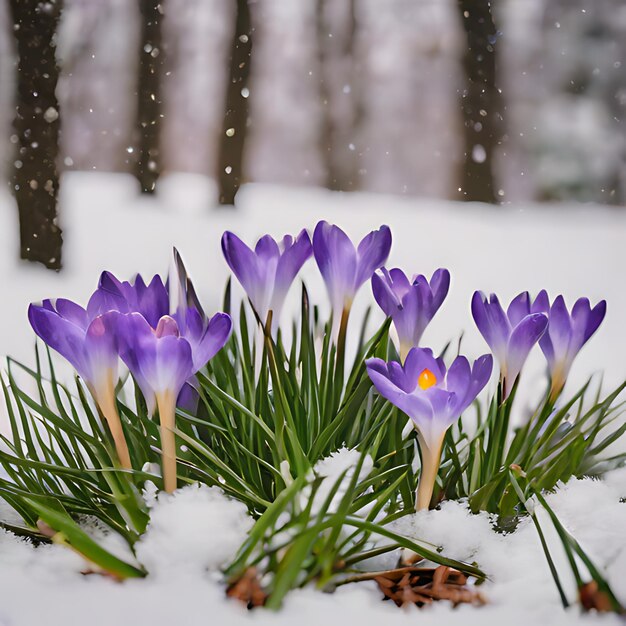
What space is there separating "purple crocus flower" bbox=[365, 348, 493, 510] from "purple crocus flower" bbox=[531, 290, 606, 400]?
83 mm

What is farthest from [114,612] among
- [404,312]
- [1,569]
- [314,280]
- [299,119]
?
[299,119]

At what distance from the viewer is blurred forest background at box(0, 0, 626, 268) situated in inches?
27.5

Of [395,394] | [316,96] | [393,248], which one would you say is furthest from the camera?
[316,96]

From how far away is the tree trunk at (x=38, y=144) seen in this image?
68 cm

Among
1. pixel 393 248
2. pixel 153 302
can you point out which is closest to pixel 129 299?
pixel 153 302

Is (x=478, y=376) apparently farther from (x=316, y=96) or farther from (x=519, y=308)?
(x=316, y=96)

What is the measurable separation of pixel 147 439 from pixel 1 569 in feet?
0.34

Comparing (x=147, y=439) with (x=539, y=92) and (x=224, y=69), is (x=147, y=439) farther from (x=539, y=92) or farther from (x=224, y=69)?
(x=539, y=92)

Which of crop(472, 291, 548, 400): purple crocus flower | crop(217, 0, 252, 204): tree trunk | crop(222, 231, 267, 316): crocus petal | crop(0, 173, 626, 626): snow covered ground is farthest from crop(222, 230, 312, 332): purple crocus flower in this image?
crop(217, 0, 252, 204): tree trunk

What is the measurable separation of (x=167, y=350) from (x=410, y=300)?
5.6 inches

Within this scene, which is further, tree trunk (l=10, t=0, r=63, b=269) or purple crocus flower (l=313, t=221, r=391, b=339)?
tree trunk (l=10, t=0, r=63, b=269)

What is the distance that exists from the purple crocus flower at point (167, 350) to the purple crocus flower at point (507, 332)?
0.14 metres

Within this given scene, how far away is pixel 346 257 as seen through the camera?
38cm

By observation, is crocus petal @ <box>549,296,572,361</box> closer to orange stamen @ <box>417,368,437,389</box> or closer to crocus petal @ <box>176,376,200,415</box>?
orange stamen @ <box>417,368,437,389</box>
